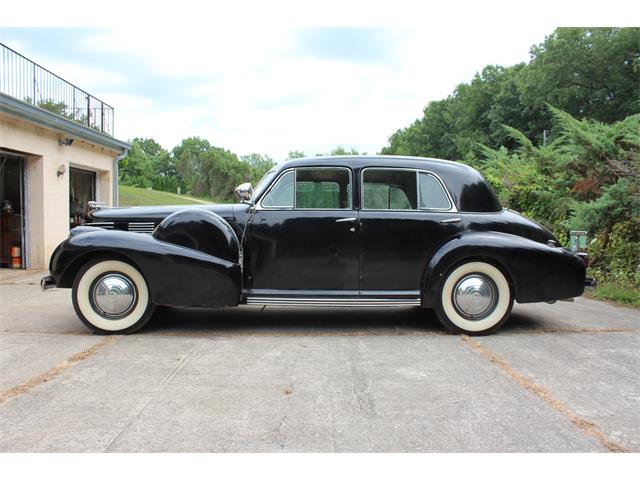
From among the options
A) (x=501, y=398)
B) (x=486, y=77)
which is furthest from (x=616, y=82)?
(x=501, y=398)

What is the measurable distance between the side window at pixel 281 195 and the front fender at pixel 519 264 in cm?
161

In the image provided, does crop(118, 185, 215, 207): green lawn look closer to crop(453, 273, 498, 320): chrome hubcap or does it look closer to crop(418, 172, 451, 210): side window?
crop(418, 172, 451, 210): side window

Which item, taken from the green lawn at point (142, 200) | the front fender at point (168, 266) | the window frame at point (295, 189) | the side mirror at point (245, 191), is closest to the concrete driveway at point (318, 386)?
the front fender at point (168, 266)

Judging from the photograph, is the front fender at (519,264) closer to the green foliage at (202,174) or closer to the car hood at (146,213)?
the car hood at (146,213)

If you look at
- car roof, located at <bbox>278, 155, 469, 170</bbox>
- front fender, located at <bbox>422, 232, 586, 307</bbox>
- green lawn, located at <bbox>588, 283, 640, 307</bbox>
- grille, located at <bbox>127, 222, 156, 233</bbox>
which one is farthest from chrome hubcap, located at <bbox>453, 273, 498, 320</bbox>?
grille, located at <bbox>127, 222, 156, 233</bbox>

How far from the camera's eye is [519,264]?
525 cm

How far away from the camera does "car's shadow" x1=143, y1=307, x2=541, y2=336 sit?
5.43 m

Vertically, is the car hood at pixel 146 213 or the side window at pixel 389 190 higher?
the side window at pixel 389 190

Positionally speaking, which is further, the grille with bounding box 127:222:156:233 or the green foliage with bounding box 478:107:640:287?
the green foliage with bounding box 478:107:640:287

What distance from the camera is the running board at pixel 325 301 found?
5266 mm

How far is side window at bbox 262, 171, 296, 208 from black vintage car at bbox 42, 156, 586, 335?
0.01 meters

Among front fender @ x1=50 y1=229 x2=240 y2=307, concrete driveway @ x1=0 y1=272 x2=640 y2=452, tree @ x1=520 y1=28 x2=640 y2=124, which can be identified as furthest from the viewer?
tree @ x1=520 y1=28 x2=640 y2=124

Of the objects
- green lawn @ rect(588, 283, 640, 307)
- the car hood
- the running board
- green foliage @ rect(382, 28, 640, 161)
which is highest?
green foliage @ rect(382, 28, 640, 161)

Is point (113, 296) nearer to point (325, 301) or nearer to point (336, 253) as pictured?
point (325, 301)
